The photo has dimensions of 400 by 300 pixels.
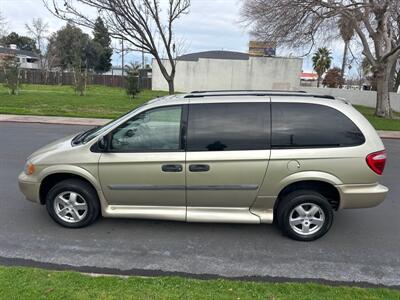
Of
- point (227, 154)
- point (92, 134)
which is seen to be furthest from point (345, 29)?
point (92, 134)

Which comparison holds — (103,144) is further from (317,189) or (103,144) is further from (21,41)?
(21,41)

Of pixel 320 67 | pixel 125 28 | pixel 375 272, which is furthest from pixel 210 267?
pixel 320 67

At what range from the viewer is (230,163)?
3820mm

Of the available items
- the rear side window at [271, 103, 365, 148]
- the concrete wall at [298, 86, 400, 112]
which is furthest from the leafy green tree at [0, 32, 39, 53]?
the rear side window at [271, 103, 365, 148]

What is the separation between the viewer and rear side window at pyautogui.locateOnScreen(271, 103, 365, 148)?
3867 mm

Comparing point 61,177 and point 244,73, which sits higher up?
point 244,73

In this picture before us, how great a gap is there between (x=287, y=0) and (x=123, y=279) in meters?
17.0

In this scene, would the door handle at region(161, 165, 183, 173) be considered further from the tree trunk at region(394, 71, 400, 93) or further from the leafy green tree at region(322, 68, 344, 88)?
the leafy green tree at region(322, 68, 344, 88)

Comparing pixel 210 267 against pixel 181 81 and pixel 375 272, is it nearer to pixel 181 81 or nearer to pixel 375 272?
pixel 375 272

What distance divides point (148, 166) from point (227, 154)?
0.90 metres

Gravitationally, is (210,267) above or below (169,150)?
below

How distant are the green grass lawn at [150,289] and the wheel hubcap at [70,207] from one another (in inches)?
43.7

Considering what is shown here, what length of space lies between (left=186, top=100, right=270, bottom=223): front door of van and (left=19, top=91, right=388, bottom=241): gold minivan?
0.04ft

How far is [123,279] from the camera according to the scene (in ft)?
9.98
